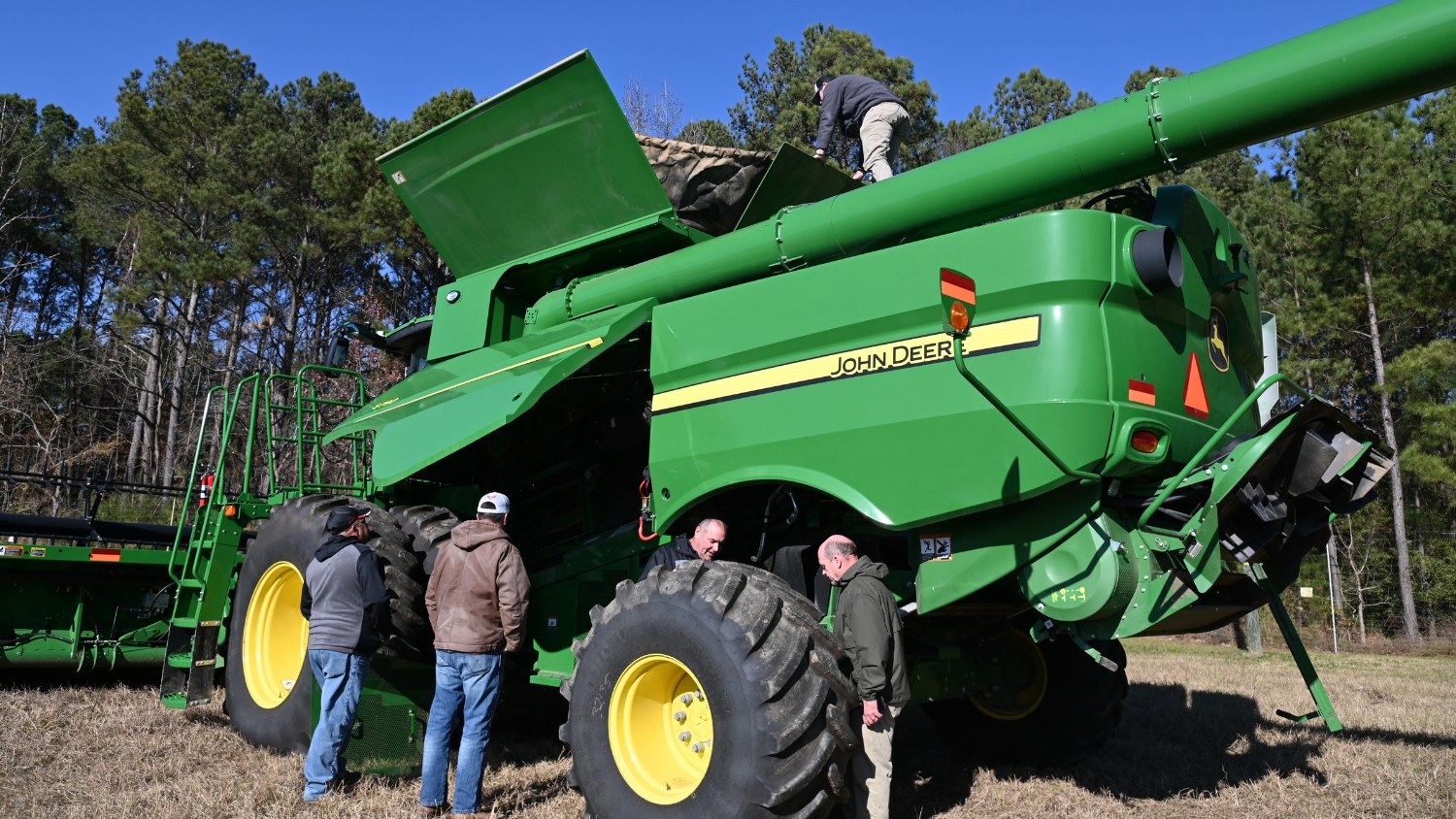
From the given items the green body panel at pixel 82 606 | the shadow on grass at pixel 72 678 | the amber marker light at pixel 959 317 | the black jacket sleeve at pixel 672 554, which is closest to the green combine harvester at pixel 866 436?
the amber marker light at pixel 959 317

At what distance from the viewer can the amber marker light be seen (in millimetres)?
3635

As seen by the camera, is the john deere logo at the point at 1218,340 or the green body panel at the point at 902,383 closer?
the green body panel at the point at 902,383

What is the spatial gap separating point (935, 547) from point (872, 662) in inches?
23.2

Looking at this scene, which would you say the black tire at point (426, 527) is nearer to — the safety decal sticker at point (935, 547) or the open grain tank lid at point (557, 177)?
the open grain tank lid at point (557, 177)

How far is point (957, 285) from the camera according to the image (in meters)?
3.74

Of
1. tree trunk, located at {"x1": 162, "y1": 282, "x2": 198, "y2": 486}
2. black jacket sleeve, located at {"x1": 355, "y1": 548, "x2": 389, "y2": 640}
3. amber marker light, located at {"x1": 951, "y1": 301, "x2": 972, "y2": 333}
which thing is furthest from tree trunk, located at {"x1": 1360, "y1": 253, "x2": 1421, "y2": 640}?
tree trunk, located at {"x1": 162, "y1": 282, "x2": 198, "y2": 486}

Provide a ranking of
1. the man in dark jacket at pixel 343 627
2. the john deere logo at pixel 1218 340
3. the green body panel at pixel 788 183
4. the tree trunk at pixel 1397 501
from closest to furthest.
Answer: the john deere logo at pixel 1218 340 → the man in dark jacket at pixel 343 627 → the green body panel at pixel 788 183 → the tree trunk at pixel 1397 501

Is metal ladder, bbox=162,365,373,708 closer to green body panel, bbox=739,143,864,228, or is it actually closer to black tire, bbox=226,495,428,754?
black tire, bbox=226,495,428,754

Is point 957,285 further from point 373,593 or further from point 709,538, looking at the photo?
point 373,593

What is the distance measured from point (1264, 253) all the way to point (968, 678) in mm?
19197

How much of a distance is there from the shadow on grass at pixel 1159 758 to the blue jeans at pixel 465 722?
216 centimetres

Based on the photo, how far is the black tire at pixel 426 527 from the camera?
232 inches

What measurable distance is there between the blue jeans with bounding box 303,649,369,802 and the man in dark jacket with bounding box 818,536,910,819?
2.90 meters

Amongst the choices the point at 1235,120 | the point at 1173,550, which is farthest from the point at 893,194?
the point at 1173,550
